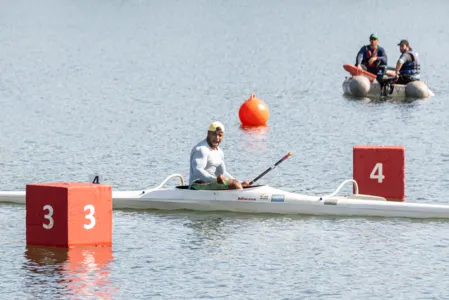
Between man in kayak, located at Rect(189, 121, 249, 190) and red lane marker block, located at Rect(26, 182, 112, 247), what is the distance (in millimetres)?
3932

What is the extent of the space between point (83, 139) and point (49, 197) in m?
16.0

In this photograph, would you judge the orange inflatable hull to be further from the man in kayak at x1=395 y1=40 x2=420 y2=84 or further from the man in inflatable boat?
the man in kayak at x1=395 y1=40 x2=420 y2=84

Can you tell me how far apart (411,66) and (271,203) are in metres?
21.4

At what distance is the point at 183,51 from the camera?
73312 mm

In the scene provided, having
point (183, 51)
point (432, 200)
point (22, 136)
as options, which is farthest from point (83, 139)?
point (183, 51)

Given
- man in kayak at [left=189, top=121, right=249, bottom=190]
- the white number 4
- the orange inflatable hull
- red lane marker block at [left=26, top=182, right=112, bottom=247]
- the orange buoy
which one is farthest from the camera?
the orange inflatable hull

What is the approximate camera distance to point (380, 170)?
28672 mm

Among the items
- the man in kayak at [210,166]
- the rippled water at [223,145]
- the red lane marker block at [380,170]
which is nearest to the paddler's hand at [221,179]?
the man in kayak at [210,166]

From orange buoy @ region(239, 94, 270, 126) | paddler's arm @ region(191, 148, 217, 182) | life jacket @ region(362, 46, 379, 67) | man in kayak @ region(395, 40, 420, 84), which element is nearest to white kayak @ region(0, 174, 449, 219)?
paddler's arm @ region(191, 148, 217, 182)

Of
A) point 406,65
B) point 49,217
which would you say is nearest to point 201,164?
point 49,217

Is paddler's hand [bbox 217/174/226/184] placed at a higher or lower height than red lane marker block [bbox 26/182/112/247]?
higher

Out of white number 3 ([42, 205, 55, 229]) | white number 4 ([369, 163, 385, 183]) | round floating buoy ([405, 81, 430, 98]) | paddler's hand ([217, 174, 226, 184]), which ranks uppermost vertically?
round floating buoy ([405, 81, 430, 98])

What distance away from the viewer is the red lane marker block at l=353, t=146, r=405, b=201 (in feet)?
93.5

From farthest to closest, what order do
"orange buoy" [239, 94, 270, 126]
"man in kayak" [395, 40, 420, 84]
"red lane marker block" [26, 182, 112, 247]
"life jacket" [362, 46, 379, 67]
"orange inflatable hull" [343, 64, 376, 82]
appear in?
"orange inflatable hull" [343, 64, 376, 82] < "life jacket" [362, 46, 379, 67] < "man in kayak" [395, 40, 420, 84] < "orange buoy" [239, 94, 270, 126] < "red lane marker block" [26, 182, 112, 247]
